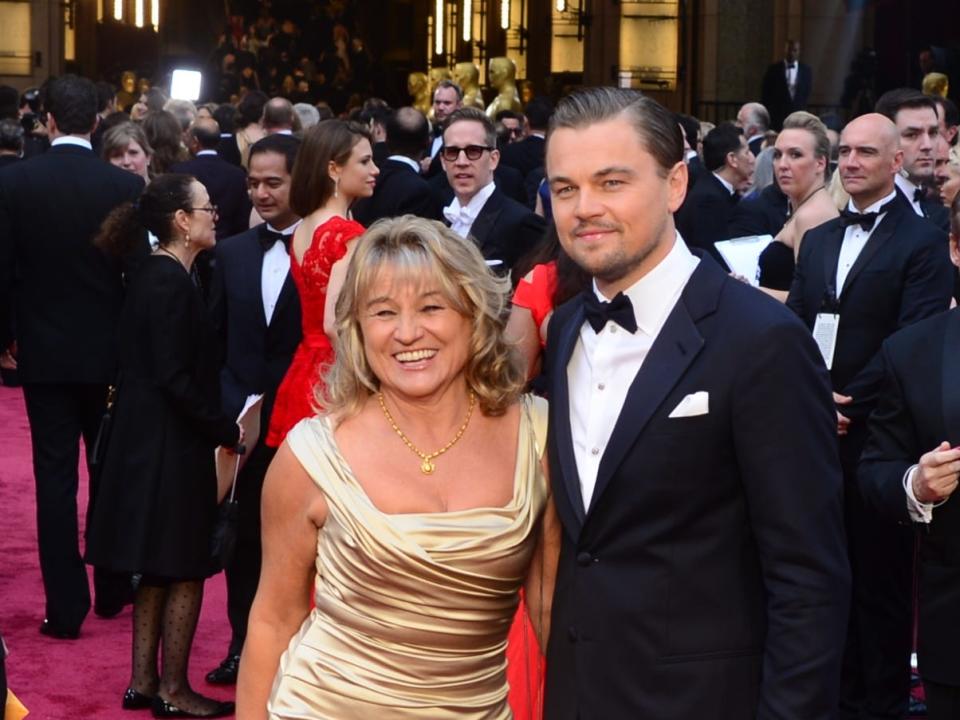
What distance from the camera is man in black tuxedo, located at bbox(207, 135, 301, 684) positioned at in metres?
6.45

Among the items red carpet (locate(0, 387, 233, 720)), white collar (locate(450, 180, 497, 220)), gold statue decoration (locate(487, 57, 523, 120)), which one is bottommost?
red carpet (locate(0, 387, 233, 720))

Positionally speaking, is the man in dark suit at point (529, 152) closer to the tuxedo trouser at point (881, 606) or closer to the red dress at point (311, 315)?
the red dress at point (311, 315)

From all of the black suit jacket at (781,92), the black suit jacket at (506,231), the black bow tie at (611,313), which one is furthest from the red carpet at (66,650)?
the black suit jacket at (781,92)

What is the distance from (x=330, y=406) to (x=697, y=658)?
3.01 ft

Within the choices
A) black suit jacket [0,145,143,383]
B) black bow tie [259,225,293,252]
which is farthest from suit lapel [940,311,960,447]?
black suit jacket [0,145,143,383]

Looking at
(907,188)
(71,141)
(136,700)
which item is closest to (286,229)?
(71,141)

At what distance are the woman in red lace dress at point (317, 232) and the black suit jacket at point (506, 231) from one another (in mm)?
1149

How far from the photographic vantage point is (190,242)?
6113 mm

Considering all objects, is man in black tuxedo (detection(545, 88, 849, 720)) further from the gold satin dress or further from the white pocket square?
the gold satin dress

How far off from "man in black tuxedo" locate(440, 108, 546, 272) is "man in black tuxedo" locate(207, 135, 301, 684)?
3.35 ft

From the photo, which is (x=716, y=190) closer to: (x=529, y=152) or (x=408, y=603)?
(x=529, y=152)

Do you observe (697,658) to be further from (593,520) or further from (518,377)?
(518,377)

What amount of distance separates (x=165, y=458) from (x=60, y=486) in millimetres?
1252


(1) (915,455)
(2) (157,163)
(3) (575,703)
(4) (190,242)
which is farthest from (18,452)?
(3) (575,703)
